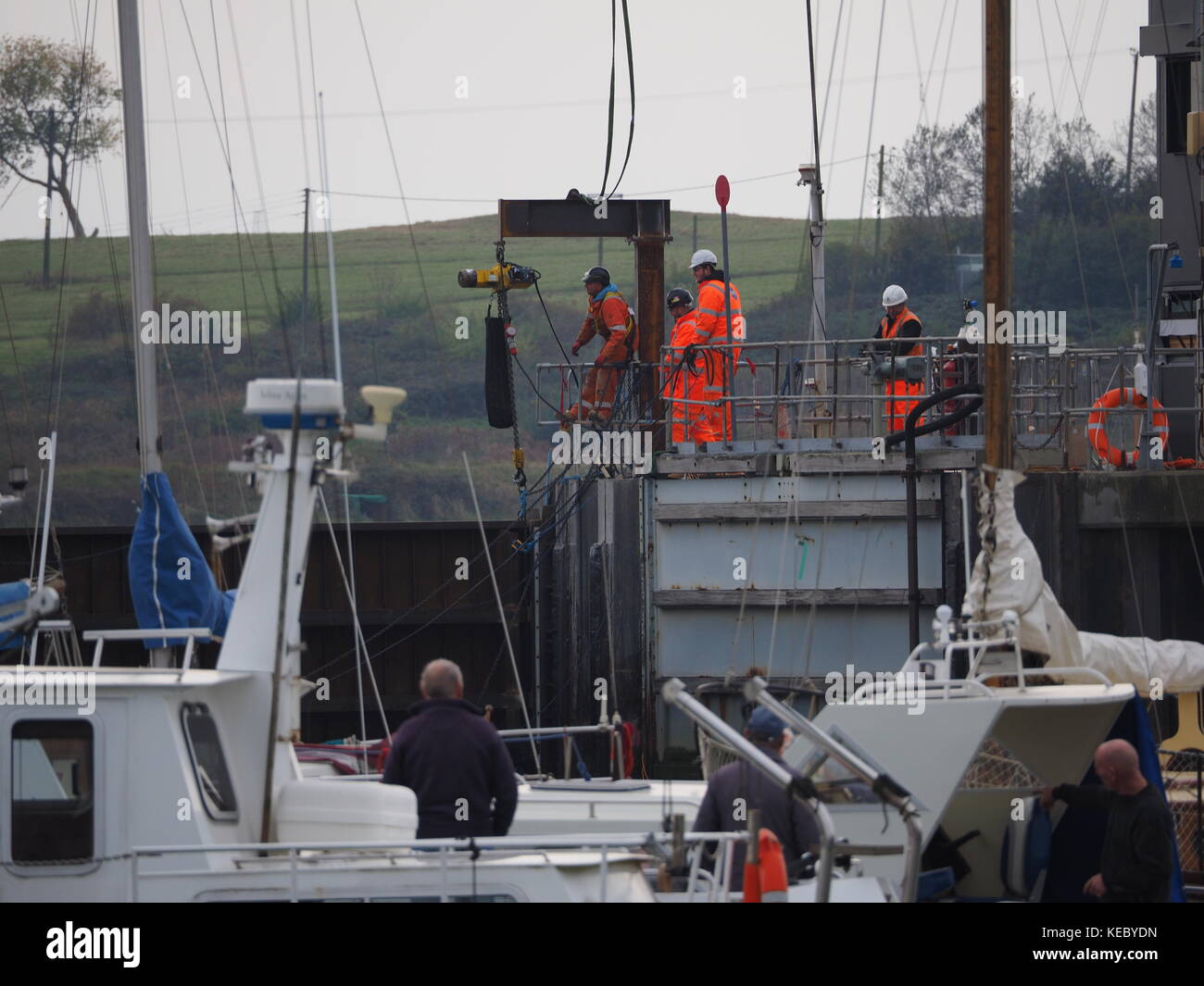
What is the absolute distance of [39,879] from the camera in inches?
333

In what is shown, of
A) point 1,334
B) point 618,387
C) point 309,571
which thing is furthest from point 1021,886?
A: point 1,334

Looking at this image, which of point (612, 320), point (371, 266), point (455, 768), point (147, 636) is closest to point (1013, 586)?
point (455, 768)

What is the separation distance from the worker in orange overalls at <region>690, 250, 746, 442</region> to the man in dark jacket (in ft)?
31.2

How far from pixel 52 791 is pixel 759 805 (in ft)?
11.8

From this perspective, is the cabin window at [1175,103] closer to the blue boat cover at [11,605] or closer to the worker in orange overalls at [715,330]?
the worker in orange overalls at [715,330]

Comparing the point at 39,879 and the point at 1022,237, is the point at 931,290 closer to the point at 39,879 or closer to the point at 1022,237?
the point at 1022,237

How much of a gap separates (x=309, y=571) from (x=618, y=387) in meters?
4.88

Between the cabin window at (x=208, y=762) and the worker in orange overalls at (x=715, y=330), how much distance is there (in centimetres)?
971

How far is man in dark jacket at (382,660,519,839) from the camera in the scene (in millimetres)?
8773

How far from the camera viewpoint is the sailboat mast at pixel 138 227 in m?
13.2

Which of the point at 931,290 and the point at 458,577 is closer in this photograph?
the point at 458,577

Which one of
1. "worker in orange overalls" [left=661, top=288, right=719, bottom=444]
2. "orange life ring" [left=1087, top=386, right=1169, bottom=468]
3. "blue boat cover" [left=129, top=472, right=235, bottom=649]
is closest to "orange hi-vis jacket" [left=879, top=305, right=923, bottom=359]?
"worker in orange overalls" [left=661, top=288, right=719, bottom=444]

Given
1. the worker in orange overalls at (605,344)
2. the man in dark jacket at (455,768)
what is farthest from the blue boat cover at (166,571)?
the worker in orange overalls at (605,344)
